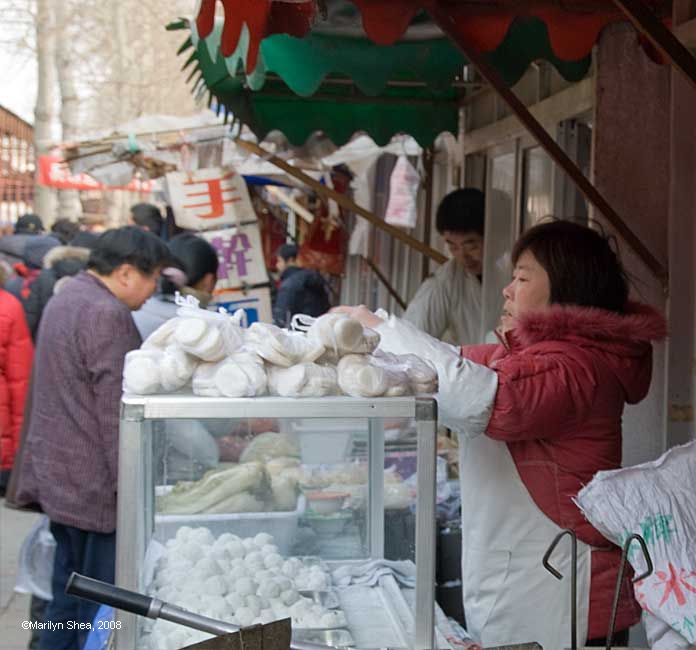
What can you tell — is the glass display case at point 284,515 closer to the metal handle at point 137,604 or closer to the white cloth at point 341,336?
the white cloth at point 341,336

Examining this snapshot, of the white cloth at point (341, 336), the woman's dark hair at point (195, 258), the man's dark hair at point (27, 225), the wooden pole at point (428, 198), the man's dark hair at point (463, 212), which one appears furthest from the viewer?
the man's dark hair at point (27, 225)

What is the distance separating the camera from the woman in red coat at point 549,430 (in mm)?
2535

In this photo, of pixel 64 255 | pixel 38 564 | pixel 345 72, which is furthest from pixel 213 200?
pixel 38 564

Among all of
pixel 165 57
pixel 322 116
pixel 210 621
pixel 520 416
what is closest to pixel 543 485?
pixel 520 416

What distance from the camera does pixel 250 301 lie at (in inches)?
347

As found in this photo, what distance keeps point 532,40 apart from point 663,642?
2.65 metres

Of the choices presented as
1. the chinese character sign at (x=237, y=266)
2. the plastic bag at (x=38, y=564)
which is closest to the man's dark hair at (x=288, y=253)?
the chinese character sign at (x=237, y=266)

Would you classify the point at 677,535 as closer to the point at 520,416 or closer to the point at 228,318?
the point at 520,416

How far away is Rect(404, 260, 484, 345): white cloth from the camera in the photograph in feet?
19.2

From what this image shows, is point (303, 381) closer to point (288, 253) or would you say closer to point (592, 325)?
point (592, 325)

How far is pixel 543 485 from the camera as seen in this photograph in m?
2.68

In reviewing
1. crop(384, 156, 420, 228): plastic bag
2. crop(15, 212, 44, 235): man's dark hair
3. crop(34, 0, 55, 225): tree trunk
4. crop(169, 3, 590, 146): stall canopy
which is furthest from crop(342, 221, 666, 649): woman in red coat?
crop(34, 0, 55, 225): tree trunk

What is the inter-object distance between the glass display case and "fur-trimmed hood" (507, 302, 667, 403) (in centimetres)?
45

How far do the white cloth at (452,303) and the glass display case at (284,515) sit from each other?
10.1ft
